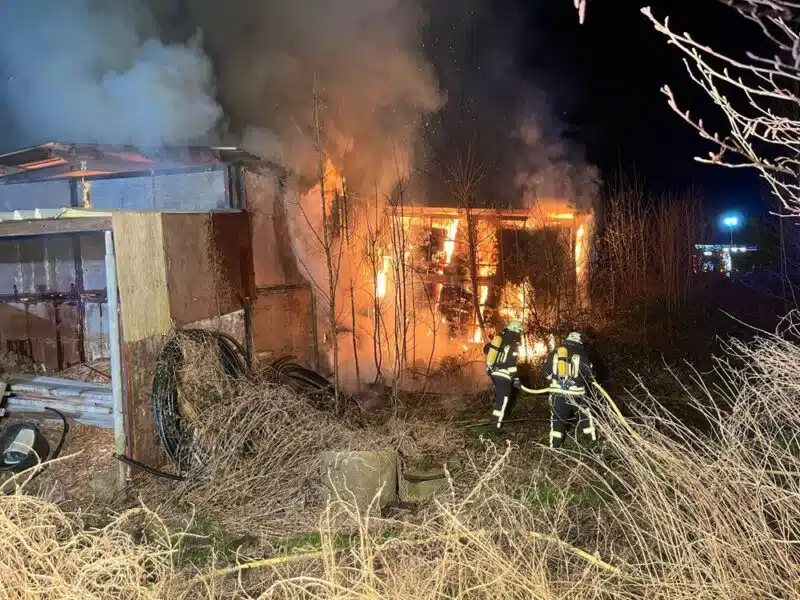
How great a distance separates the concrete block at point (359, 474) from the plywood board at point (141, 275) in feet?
8.55

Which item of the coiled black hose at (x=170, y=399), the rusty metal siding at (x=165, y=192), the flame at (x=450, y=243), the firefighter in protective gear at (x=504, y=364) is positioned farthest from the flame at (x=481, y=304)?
the coiled black hose at (x=170, y=399)

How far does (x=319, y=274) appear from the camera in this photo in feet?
36.9

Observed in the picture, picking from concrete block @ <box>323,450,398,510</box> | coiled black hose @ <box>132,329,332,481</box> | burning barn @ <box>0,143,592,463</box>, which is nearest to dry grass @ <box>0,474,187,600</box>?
concrete block @ <box>323,450,398,510</box>

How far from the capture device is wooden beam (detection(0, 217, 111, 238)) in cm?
552

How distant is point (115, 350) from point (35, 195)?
20.9ft

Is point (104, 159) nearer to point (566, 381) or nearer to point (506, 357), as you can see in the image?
point (506, 357)

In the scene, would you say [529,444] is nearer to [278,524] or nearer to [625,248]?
[278,524]

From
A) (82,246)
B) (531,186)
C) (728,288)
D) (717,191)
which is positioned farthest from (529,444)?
(717,191)

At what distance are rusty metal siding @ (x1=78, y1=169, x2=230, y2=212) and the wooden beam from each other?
3.31 m

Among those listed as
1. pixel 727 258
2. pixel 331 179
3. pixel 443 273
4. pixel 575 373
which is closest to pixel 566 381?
pixel 575 373

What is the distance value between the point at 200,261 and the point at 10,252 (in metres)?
4.66

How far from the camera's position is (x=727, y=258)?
19656mm

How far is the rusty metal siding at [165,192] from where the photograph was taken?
30.1 ft

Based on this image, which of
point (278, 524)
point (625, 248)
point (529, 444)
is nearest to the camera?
point (278, 524)
